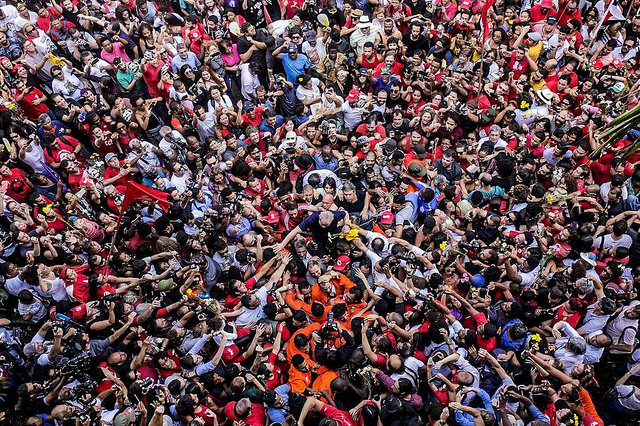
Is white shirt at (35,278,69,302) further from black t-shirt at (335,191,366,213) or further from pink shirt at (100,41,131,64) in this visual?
pink shirt at (100,41,131,64)

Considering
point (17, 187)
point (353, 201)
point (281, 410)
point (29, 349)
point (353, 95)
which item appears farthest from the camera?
point (353, 95)

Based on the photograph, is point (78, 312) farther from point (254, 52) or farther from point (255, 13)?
point (255, 13)

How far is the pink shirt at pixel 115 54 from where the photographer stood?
1077 centimetres

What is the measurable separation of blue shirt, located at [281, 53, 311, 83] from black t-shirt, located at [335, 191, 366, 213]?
10.2 feet

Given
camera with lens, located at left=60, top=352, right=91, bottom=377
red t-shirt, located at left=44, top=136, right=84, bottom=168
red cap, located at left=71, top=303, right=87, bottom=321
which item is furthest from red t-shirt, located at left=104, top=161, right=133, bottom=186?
camera with lens, located at left=60, top=352, right=91, bottom=377

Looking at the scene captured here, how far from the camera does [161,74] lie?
10.2m

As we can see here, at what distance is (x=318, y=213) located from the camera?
322 inches

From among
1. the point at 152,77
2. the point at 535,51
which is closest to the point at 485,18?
the point at 535,51

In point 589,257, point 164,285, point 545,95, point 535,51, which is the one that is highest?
point 535,51

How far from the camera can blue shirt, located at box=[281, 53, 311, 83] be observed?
10.6m

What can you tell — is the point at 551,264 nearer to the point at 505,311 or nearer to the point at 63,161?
the point at 505,311

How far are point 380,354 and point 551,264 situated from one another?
9.29 ft

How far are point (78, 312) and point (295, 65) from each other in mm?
5740

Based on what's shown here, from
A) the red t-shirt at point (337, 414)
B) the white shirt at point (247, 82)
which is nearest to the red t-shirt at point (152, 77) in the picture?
the white shirt at point (247, 82)
